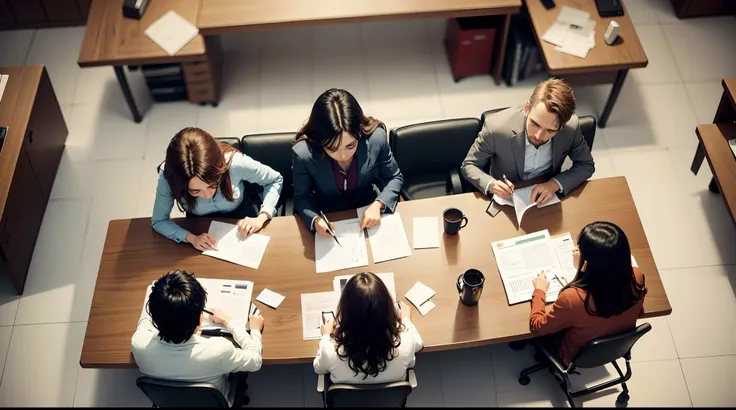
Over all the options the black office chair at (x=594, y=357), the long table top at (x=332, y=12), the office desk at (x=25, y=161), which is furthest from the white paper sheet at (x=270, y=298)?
the long table top at (x=332, y=12)

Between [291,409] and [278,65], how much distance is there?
282 cm

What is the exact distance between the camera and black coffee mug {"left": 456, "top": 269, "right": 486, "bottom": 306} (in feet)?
9.59

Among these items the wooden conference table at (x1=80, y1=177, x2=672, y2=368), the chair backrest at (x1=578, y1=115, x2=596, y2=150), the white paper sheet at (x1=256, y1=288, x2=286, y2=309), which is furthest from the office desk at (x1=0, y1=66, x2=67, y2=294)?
the chair backrest at (x1=578, y1=115, x2=596, y2=150)

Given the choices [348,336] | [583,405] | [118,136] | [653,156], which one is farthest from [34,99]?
[653,156]

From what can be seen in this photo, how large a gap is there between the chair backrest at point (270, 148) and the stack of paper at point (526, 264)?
126 centimetres

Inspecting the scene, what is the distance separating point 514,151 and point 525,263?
0.65m

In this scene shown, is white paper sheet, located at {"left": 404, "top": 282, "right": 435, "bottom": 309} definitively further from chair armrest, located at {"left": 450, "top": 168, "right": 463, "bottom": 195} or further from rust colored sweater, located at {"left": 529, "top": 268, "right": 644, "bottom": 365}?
chair armrest, located at {"left": 450, "top": 168, "right": 463, "bottom": 195}

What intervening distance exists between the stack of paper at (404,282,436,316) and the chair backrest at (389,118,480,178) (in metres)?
0.93

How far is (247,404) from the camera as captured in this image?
3.66 metres

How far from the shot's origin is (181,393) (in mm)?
2818

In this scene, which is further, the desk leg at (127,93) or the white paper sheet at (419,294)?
the desk leg at (127,93)

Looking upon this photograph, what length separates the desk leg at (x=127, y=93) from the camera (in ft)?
15.0

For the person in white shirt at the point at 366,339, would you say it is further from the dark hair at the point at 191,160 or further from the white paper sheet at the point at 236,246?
the dark hair at the point at 191,160

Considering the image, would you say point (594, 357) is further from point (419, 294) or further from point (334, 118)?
point (334, 118)
